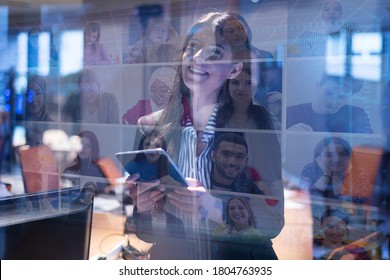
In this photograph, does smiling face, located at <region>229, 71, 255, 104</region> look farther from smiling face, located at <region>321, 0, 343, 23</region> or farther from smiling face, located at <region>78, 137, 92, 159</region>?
smiling face, located at <region>78, 137, 92, 159</region>

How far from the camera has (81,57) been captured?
77.7 inches

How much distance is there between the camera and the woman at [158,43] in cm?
177

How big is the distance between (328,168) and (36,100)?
1.31 metres

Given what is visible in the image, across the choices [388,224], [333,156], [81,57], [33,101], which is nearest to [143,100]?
[81,57]

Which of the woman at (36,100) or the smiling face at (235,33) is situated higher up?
the smiling face at (235,33)

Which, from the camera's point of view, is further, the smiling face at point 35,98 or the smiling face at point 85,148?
the smiling face at point 35,98

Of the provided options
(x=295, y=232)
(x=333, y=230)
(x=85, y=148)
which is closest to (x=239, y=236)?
(x=295, y=232)

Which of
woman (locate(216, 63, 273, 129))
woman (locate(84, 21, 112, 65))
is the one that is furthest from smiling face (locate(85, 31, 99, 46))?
woman (locate(216, 63, 273, 129))

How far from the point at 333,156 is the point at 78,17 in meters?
1.18

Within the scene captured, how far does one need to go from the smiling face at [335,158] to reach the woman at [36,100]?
1.19 meters

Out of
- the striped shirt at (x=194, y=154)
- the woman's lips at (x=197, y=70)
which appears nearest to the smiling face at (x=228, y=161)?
the striped shirt at (x=194, y=154)

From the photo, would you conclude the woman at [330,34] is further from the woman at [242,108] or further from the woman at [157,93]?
the woman at [157,93]

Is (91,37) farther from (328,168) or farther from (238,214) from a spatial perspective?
(328,168)
